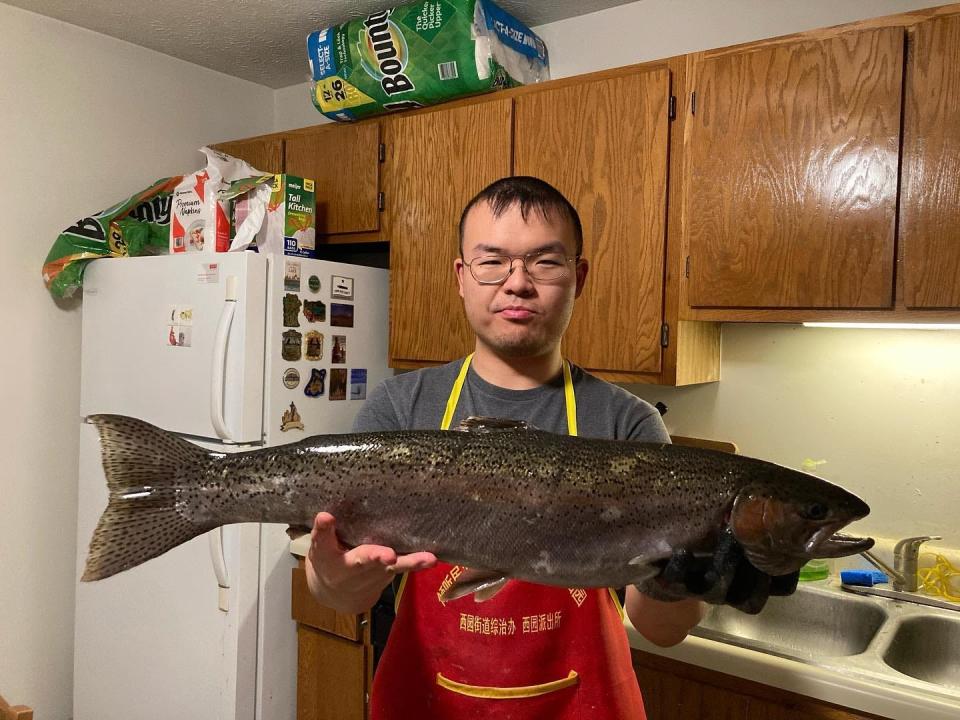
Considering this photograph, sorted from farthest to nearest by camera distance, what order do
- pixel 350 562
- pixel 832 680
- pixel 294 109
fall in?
pixel 294 109 → pixel 832 680 → pixel 350 562

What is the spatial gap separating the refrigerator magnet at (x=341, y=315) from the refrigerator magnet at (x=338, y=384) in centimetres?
17

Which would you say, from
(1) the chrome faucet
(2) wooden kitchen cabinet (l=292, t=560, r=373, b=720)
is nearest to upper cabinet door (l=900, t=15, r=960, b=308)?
(1) the chrome faucet

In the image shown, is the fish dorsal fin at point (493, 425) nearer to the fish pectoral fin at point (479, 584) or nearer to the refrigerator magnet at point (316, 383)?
the fish pectoral fin at point (479, 584)

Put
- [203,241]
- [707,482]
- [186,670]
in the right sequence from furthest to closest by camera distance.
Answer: [203,241] → [186,670] → [707,482]

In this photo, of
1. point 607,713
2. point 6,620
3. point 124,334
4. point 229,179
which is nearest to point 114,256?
point 124,334

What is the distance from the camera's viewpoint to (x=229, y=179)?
2764mm

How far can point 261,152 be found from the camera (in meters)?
3.18

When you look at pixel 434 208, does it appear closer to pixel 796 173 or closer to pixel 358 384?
pixel 358 384

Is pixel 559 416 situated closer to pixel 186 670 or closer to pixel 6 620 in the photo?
pixel 186 670

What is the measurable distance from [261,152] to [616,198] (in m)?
1.71

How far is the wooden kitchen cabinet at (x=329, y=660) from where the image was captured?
2414 mm

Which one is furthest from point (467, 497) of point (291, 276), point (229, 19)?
point (229, 19)

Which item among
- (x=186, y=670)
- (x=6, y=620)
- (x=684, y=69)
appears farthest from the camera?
(x=6, y=620)

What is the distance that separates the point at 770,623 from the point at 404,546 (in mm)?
1528
